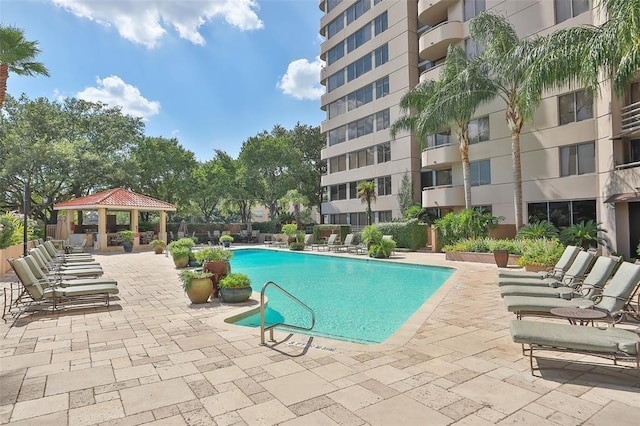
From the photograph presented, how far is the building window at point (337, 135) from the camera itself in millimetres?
32781

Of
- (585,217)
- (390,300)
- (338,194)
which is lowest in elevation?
(390,300)

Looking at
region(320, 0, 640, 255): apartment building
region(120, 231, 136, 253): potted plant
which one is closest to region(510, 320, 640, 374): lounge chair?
region(320, 0, 640, 255): apartment building

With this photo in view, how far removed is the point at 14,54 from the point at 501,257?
17779 millimetres

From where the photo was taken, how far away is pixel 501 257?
13.8 m

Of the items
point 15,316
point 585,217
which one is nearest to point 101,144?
point 15,316

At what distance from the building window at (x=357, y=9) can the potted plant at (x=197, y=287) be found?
29325 millimetres

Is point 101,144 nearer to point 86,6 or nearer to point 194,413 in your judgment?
point 86,6

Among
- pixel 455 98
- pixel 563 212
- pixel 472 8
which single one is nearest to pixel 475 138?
pixel 455 98

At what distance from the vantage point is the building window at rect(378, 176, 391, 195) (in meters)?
28.3

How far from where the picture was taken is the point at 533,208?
1891 cm

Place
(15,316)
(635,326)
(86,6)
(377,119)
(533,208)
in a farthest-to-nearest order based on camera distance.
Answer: (377,119) < (533,208) < (86,6) < (15,316) < (635,326)

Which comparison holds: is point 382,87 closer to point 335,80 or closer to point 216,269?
point 335,80

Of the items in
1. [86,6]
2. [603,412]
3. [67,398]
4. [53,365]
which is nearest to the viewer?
[603,412]

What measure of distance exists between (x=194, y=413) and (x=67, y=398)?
1.34 m
